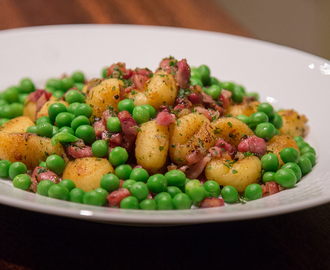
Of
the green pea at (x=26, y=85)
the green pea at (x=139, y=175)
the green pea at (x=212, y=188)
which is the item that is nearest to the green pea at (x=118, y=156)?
the green pea at (x=139, y=175)

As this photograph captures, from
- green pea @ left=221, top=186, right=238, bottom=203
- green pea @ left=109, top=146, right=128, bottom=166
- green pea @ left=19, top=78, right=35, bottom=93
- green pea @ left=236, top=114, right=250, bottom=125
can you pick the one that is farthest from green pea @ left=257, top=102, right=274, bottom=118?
green pea @ left=19, top=78, right=35, bottom=93

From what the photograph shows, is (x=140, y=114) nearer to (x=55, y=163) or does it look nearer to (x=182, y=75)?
(x=182, y=75)

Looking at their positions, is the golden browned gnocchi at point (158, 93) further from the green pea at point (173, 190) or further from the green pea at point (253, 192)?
the green pea at point (253, 192)

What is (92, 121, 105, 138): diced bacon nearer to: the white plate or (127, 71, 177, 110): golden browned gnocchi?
(127, 71, 177, 110): golden browned gnocchi

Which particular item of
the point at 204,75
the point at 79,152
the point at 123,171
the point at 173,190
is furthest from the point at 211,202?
the point at 204,75

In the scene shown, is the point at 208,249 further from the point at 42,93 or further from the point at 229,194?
the point at 42,93
